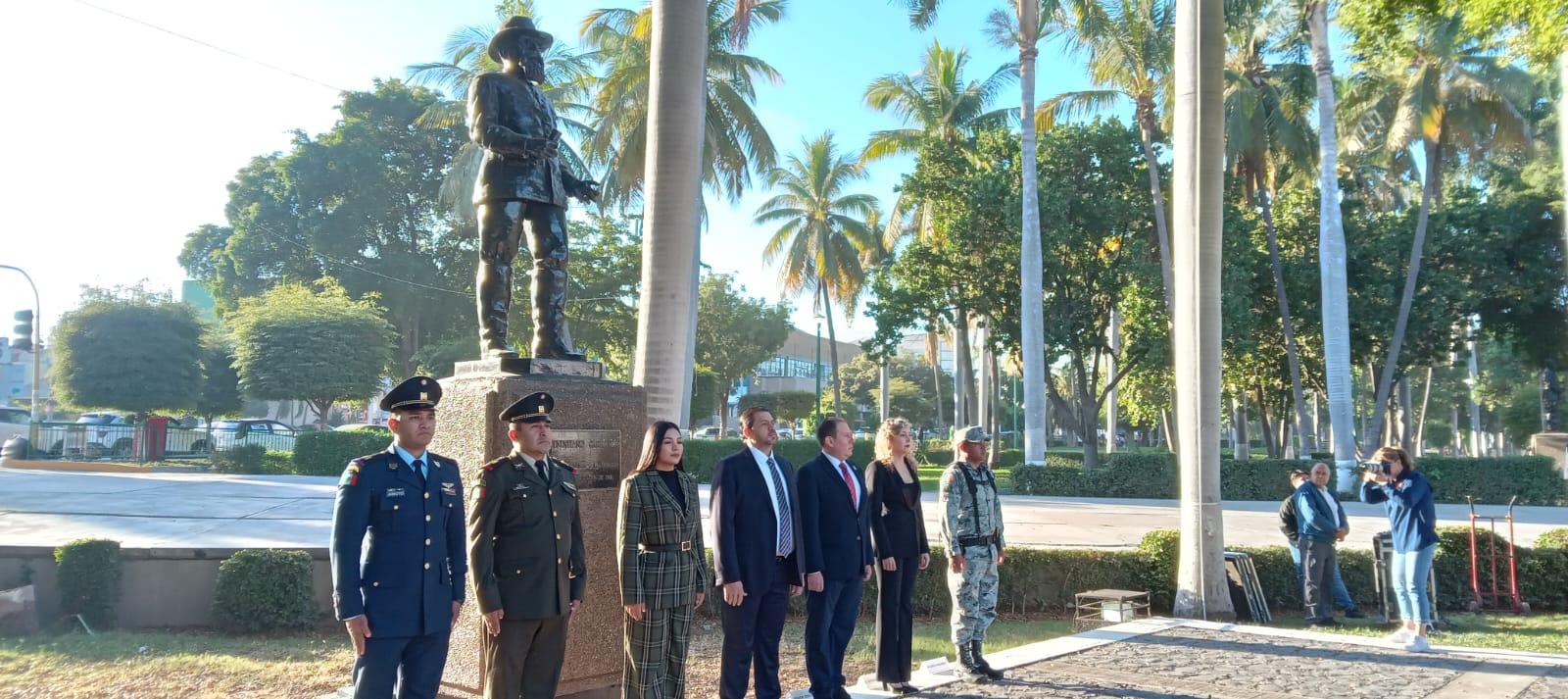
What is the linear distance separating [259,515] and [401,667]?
11342mm

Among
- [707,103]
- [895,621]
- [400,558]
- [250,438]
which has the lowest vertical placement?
[895,621]

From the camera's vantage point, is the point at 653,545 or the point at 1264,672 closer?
the point at 653,545

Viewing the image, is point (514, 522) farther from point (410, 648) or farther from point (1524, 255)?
point (1524, 255)

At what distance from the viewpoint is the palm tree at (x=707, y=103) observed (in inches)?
964

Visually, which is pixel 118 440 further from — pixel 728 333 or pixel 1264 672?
pixel 1264 672

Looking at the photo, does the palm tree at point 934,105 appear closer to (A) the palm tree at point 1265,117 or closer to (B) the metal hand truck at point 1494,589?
(A) the palm tree at point 1265,117

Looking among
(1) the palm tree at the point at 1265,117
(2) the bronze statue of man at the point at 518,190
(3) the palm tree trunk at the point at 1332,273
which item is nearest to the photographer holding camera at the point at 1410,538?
(2) the bronze statue of man at the point at 518,190

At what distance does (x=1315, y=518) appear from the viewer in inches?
381

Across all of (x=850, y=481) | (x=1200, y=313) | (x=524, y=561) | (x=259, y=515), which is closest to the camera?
(x=524, y=561)

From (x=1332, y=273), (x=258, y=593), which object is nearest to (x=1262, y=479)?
(x=1332, y=273)

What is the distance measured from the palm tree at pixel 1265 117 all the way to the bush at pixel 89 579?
83.0 feet

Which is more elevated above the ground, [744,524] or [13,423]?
→ [13,423]

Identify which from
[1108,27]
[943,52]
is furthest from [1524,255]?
[943,52]

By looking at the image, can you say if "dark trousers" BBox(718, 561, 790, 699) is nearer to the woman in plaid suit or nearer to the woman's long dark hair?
the woman in plaid suit
